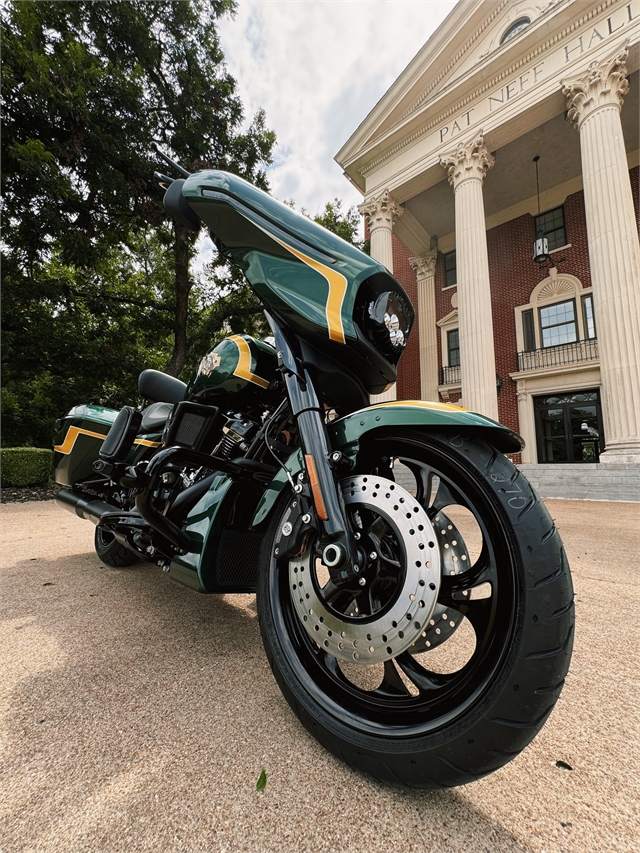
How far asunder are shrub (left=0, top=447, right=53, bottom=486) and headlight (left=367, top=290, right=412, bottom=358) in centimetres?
933

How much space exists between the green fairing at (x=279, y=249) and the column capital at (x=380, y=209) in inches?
528

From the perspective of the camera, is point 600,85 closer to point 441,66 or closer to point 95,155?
point 441,66

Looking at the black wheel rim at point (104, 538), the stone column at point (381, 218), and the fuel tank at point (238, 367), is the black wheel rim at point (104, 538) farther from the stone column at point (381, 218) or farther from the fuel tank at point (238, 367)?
the stone column at point (381, 218)

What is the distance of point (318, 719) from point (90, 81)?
1145 cm

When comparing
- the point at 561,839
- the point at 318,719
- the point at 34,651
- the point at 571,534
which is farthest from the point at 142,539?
the point at 571,534

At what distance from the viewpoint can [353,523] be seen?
1.04 metres

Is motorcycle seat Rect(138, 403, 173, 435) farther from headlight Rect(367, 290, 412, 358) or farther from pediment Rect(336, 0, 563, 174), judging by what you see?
pediment Rect(336, 0, 563, 174)

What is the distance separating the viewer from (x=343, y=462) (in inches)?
41.3

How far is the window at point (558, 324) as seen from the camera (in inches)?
528

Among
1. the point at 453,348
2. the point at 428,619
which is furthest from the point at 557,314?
the point at 428,619

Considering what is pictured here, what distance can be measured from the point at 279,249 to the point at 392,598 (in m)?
1.03

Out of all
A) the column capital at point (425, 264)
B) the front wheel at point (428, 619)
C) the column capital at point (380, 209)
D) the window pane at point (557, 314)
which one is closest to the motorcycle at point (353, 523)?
the front wheel at point (428, 619)

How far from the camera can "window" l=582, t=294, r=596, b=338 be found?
13.0 m

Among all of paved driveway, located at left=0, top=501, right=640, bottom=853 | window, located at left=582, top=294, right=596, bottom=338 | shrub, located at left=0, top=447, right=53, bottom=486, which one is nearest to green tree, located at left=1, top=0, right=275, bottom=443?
shrub, located at left=0, top=447, right=53, bottom=486
